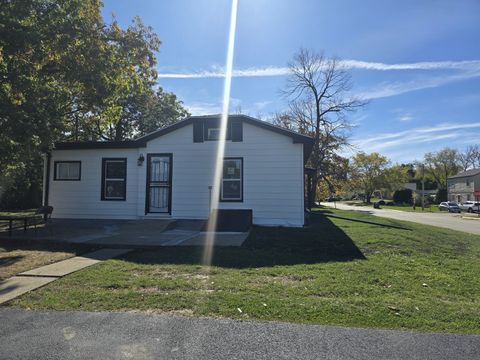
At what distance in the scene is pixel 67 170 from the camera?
1509cm

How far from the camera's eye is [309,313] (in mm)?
4445

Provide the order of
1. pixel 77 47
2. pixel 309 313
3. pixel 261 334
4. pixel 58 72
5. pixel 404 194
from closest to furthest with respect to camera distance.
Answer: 1. pixel 261 334
2. pixel 309 313
3. pixel 77 47
4. pixel 58 72
5. pixel 404 194

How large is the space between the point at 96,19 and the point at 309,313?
1500 centimetres

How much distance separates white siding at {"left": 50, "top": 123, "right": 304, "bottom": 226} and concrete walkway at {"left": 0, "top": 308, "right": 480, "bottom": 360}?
9347 mm

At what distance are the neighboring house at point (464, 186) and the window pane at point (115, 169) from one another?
59.5 meters

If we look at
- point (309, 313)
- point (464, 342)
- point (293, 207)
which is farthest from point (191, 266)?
point (293, 207)

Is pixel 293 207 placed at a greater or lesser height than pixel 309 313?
greater

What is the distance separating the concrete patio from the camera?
9555 millimetres

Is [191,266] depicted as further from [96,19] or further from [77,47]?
[96,19]

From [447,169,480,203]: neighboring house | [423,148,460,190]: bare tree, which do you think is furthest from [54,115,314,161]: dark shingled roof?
[423,148,460,190]: bare tree

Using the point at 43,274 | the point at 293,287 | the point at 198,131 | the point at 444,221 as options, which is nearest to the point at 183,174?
the point at 198,131

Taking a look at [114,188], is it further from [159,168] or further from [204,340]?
[204,340]

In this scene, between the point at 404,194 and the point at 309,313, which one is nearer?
the point at 309,313

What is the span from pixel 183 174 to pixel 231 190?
6.59ft
